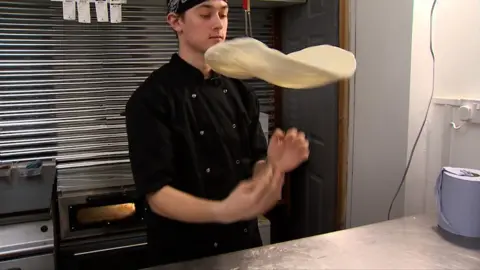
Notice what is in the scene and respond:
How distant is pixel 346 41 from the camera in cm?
161

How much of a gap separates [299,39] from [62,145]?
1.19 metres

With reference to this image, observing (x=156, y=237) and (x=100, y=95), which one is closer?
(x=156, y=237)

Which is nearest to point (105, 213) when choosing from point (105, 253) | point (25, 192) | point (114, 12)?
point (105, 253)

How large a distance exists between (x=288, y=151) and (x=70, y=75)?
132 centimetres

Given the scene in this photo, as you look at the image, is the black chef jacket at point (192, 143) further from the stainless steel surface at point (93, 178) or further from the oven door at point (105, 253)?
the stainless steel surface at point (93, 178)

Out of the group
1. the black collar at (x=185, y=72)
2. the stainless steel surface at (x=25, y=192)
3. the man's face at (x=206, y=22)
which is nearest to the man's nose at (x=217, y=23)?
the man's face at (x=206, y=22)

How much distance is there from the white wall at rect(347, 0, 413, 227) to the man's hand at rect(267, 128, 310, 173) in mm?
897

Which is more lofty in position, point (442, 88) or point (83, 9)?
point (83, 9)

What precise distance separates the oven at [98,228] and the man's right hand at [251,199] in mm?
843

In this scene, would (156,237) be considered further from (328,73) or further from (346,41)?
(346,41)

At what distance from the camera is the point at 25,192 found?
1475mm

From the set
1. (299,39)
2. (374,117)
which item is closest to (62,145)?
(299,39)

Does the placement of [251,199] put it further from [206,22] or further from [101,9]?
[101,9]

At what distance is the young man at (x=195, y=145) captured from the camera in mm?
842
